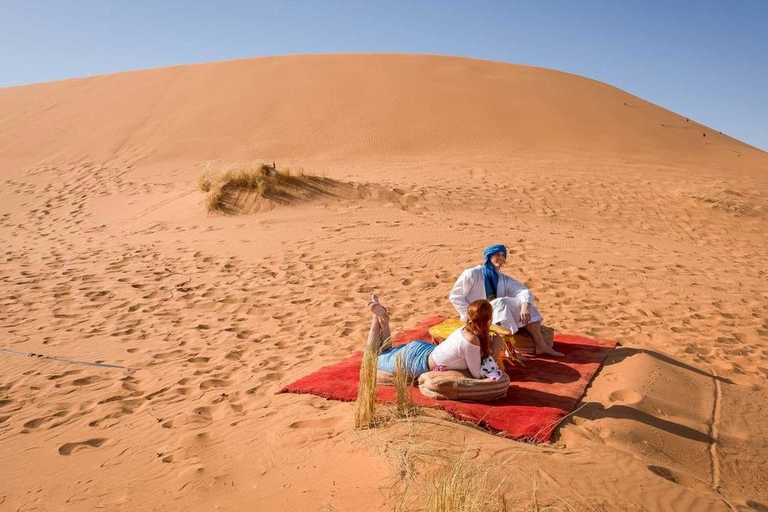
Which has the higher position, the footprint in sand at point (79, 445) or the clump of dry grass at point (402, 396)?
the clump of dry grass at point (402, 396)

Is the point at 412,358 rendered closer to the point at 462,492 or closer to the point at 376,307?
the point at 376,307

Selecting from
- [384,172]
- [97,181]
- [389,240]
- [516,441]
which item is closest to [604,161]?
[384,172]

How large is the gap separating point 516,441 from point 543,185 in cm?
1177

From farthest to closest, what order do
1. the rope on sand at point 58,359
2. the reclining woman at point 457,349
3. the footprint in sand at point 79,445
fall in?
the rope on sand at point 58,359 → the reclining woman at point 457,349 → the footprint in sand at point 79,445

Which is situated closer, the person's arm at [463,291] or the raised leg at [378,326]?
the raised leg at [378,326]

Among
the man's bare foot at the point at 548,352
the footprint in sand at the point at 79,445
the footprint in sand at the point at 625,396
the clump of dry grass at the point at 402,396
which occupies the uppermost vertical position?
the clump of dry grass at the point at 402,396

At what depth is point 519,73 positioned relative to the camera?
3359 centimetres

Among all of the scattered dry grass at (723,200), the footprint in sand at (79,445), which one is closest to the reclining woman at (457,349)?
the footprint in sand at (79,445)

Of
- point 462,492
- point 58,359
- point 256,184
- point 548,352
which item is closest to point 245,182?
point 256,184

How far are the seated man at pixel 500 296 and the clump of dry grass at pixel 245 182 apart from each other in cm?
776

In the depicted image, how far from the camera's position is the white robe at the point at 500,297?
5492 mm

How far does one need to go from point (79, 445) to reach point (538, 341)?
12.4 feet

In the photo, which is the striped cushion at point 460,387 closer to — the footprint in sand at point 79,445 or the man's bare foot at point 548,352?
the man's bare foot at point 548,352

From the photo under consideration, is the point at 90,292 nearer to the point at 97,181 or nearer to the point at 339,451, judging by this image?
the point at 339,451
